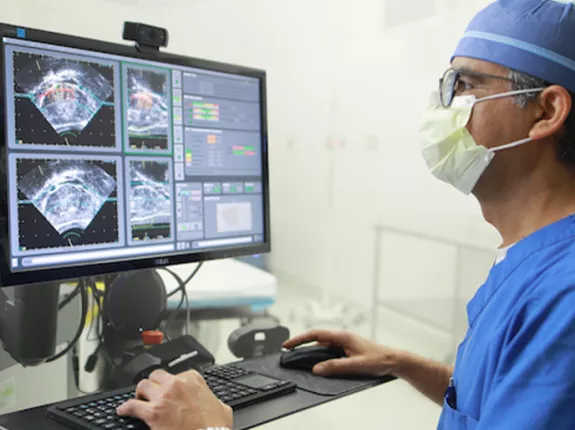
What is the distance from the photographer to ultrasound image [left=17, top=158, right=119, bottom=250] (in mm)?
898

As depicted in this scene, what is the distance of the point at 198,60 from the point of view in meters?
1.12

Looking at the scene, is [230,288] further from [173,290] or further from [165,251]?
[165,251]

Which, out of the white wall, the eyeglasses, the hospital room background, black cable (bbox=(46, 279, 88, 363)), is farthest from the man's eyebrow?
the white wall

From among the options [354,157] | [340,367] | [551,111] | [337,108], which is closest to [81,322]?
[340,367]

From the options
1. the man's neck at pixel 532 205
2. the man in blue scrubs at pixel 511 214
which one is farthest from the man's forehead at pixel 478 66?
the man's neck at pixel 532 205

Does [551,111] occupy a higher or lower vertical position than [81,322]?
higher

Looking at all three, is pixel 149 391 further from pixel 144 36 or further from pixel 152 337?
pixel 144 36

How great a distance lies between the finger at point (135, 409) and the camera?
764mm

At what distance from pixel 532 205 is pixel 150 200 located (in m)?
0.66

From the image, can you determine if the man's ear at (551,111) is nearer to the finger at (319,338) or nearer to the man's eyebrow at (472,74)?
the man's eyebrow at (472,74)

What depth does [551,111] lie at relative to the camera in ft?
2.81

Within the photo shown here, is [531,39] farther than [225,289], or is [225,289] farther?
[225,289]

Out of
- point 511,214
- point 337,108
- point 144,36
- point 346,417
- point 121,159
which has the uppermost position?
point 337,108

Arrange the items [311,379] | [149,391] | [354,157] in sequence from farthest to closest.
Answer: [354,157] < [311,379] < [149,391]
